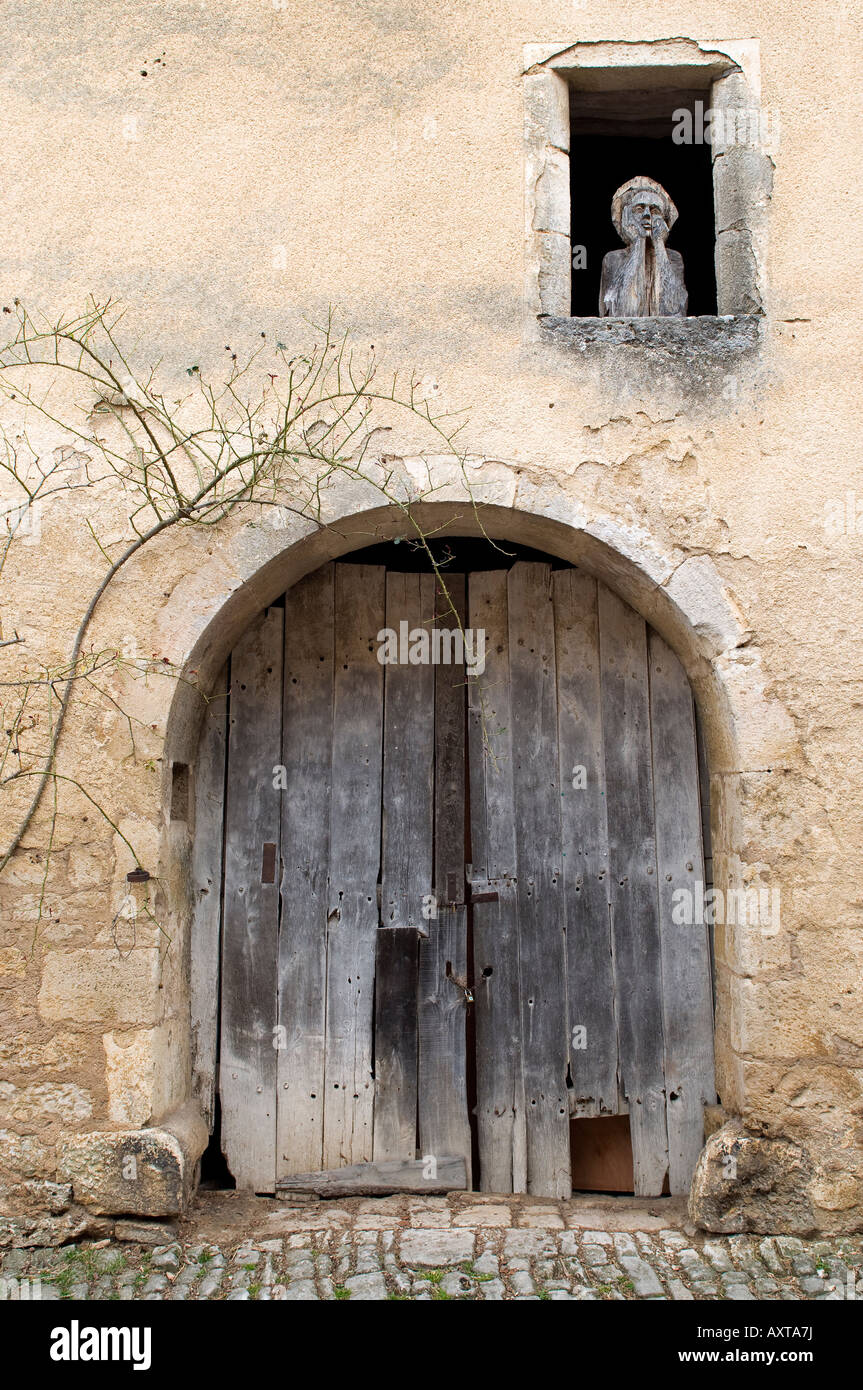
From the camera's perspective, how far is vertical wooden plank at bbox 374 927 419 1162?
11.0 feet

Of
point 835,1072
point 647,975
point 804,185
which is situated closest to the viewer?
point 835,1072

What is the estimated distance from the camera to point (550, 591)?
11.7 ft

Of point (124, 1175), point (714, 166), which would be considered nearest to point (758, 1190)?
point (124, 1175)

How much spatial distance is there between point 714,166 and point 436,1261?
11.5 ft

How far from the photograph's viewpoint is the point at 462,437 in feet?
10.0

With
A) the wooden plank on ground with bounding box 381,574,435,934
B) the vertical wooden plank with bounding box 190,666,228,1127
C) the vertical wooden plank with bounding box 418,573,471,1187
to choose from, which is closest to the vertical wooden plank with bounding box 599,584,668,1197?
the vertical wooden plank with bounding box 418,573,471,1187

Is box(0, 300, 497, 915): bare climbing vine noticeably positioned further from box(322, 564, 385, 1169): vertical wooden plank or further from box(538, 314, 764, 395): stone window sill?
box(322, 564, 385, 1169): vertical wooden plank

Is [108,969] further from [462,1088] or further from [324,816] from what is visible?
[462,1088]

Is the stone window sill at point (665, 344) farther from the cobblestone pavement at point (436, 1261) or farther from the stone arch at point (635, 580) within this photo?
the cobblestone pavement at point (436, 1261)

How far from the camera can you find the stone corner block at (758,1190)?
2.84 metres

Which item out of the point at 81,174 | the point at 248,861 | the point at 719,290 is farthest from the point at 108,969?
the point at 719,290

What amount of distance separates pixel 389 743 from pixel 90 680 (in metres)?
1.05

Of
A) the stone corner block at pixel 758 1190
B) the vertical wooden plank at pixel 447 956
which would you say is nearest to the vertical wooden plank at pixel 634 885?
the stone corner block at pixel 758 1190

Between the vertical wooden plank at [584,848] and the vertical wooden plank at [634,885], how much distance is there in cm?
3
